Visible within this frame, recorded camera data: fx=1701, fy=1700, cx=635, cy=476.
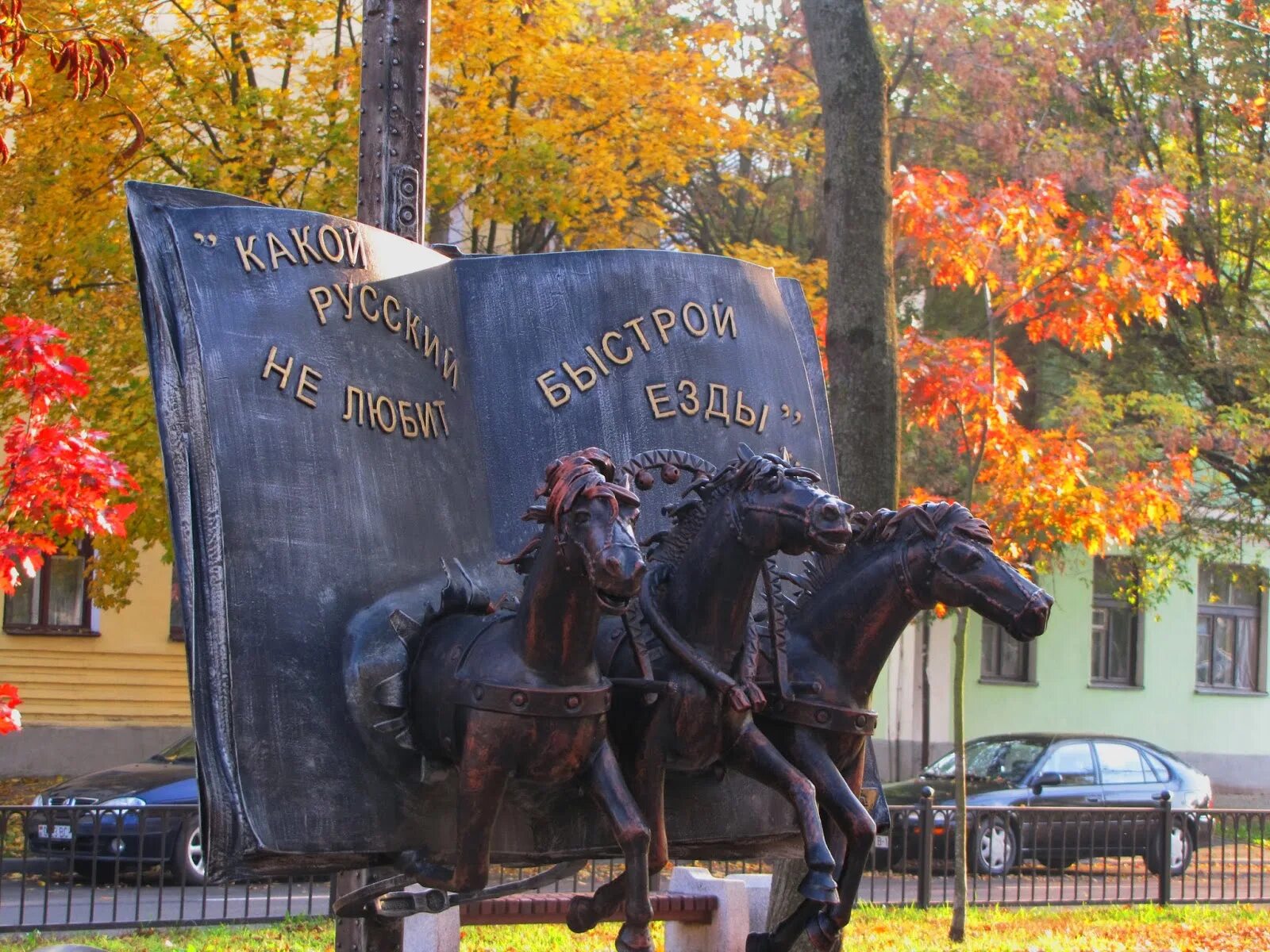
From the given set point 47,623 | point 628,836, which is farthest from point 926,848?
point 47,623

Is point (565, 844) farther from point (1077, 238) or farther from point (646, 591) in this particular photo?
point (1077, 238)

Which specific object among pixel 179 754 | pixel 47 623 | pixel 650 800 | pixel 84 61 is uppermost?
pixel 84 61

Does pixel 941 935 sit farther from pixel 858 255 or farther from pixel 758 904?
pixel 858 255

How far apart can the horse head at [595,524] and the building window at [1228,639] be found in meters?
25.7

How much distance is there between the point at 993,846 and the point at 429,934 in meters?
7.12

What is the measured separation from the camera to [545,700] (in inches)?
196

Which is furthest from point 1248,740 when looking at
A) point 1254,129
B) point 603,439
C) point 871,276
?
point 603,439

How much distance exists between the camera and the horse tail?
17.0ft

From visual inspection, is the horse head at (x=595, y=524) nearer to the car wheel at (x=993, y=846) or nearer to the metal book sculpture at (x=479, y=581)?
the metal book sculpture at (x=479, y=581)

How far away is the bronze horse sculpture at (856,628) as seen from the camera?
5.62 m

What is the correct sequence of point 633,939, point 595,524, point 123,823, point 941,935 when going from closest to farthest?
point 595,524 < point 633,939 < point 123,823 < point 941,935

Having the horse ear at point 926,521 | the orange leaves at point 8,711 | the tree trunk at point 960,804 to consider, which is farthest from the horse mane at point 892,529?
the tree trunk at point 960,804

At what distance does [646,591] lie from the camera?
18.6 ft

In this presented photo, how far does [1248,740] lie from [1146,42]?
13.4 m
